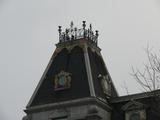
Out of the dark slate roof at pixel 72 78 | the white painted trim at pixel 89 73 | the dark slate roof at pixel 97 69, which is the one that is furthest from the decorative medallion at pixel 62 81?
the dark slate roof at pixel 97 69

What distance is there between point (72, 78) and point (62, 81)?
78cm

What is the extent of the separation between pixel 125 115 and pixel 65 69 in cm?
625

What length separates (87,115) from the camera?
4206 cm

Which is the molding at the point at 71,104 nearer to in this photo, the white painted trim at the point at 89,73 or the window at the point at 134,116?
the white painted trim at the point at 89,73

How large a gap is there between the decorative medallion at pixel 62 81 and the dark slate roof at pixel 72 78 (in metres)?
0.30

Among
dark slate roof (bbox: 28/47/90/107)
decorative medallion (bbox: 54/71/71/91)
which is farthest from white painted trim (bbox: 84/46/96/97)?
decorative medallion (bbox: 54/71/71/91)

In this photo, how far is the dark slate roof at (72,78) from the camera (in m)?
43.9

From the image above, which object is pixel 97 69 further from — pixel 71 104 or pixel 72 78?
pixel 71 104

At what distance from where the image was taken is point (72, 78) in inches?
1768

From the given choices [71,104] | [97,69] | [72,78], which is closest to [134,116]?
[71,104]

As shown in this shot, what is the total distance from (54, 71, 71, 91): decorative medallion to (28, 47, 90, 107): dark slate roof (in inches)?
11.7

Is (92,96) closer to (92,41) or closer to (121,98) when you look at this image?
(121,98)

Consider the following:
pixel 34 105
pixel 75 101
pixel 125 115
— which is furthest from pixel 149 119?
pixel 34 105

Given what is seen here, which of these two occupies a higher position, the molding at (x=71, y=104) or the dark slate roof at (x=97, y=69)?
the dark slate roof at (x=97, y=69)
